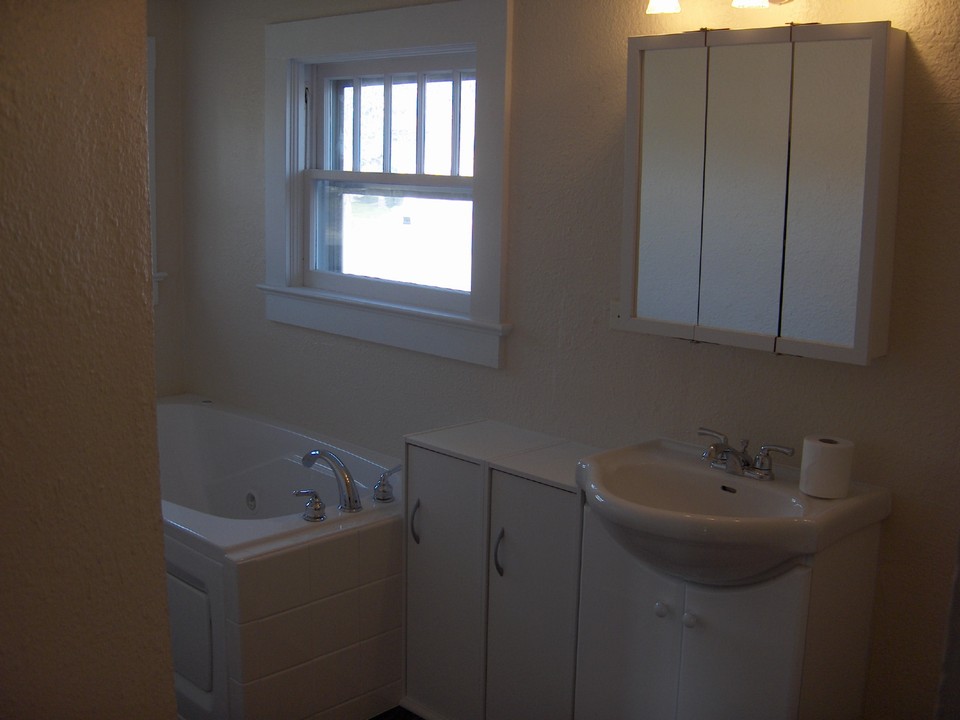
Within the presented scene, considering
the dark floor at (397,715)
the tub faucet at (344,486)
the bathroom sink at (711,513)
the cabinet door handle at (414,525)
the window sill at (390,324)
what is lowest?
the dark floor at (397,715)

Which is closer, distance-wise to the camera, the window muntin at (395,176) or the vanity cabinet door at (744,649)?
the vanity cabinet door at (744,649)

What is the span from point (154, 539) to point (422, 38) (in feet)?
8.23

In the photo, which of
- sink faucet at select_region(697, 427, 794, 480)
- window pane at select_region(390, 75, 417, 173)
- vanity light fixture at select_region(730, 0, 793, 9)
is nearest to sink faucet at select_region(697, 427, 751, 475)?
sink faucet at select_region(697, 427, 794, 480)

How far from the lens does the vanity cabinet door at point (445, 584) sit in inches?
106

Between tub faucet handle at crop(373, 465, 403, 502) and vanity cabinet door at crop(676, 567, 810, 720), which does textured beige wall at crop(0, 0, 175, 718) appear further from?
tub faucet handle at crop(373, 465, 403, 502)

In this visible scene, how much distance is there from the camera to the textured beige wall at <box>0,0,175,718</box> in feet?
2.45

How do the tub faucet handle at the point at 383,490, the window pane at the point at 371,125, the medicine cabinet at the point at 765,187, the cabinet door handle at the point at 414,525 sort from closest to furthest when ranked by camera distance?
the medicine cabinet at the point at 765,187, the cabinet door handle at the point at 414,525, the tub faucet handle at the point at 383,490, the window pane at the point at 371,125

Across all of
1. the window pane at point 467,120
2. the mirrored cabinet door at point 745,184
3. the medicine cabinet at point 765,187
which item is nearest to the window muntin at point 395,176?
the window pane at point 467,120

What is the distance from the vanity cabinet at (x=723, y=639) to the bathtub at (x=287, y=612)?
0.74m

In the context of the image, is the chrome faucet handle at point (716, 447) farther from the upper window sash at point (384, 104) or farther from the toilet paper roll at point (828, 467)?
the upper window sash at point (384, 104)

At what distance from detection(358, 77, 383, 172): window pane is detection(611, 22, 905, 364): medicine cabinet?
1.25 m

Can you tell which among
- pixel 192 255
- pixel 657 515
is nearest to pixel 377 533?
pixel 657 515

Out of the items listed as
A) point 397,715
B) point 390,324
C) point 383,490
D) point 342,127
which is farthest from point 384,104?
point 397,715

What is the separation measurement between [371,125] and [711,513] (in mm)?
1880
